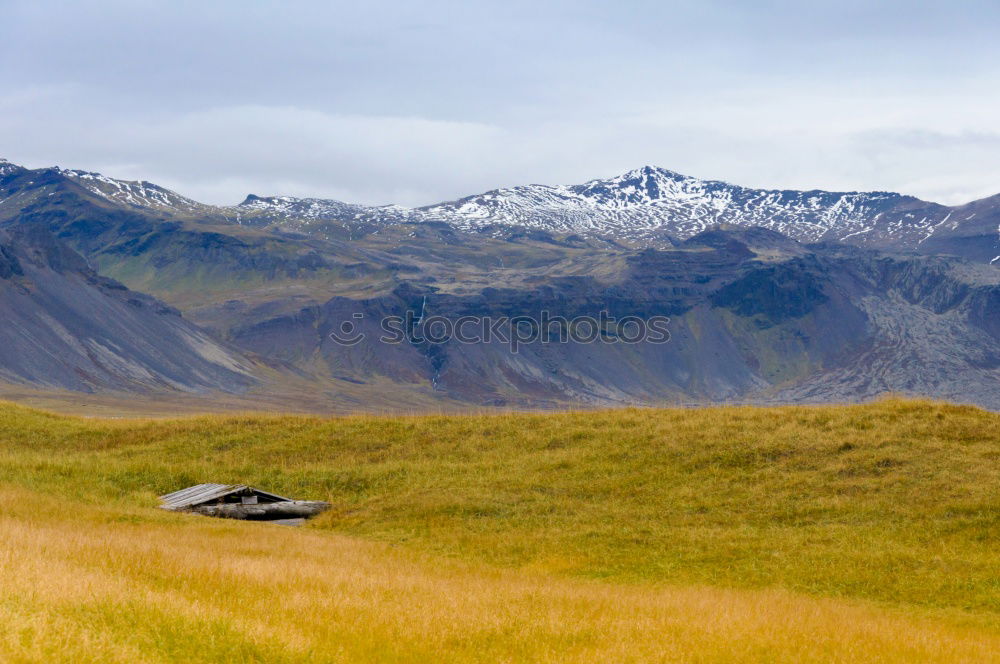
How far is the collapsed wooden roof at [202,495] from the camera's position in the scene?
96.8 feet

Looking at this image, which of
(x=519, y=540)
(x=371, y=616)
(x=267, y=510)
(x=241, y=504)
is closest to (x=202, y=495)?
(x=241, y=504)

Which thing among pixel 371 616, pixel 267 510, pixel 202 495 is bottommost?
pixel 267 510

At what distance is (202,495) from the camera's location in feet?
98.2

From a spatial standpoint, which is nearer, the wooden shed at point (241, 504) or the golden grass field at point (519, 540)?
the golden grass field at point (519, 540)

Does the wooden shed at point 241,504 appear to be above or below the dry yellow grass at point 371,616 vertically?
below

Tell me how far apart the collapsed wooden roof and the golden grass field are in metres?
0.93

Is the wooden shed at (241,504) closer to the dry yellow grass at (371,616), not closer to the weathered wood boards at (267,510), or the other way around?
the weathered wood boards at (267,510)

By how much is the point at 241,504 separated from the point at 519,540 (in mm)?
9413

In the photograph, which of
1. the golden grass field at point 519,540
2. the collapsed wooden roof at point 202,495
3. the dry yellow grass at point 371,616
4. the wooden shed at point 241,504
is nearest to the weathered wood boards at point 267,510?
the wooden shed at point 241,504

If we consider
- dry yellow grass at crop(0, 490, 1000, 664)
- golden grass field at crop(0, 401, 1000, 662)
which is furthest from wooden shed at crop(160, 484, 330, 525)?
dry yellow grass at crop(0, 490, 1000, 664)

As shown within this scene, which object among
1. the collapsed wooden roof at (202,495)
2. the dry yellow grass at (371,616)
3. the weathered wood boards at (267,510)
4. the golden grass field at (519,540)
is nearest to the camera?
the dry yellow grass at (371,616)

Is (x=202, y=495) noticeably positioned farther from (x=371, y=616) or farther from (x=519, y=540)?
(x=371, y=616)

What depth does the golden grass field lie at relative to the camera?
467 inches

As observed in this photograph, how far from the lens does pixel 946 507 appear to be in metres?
26.0
